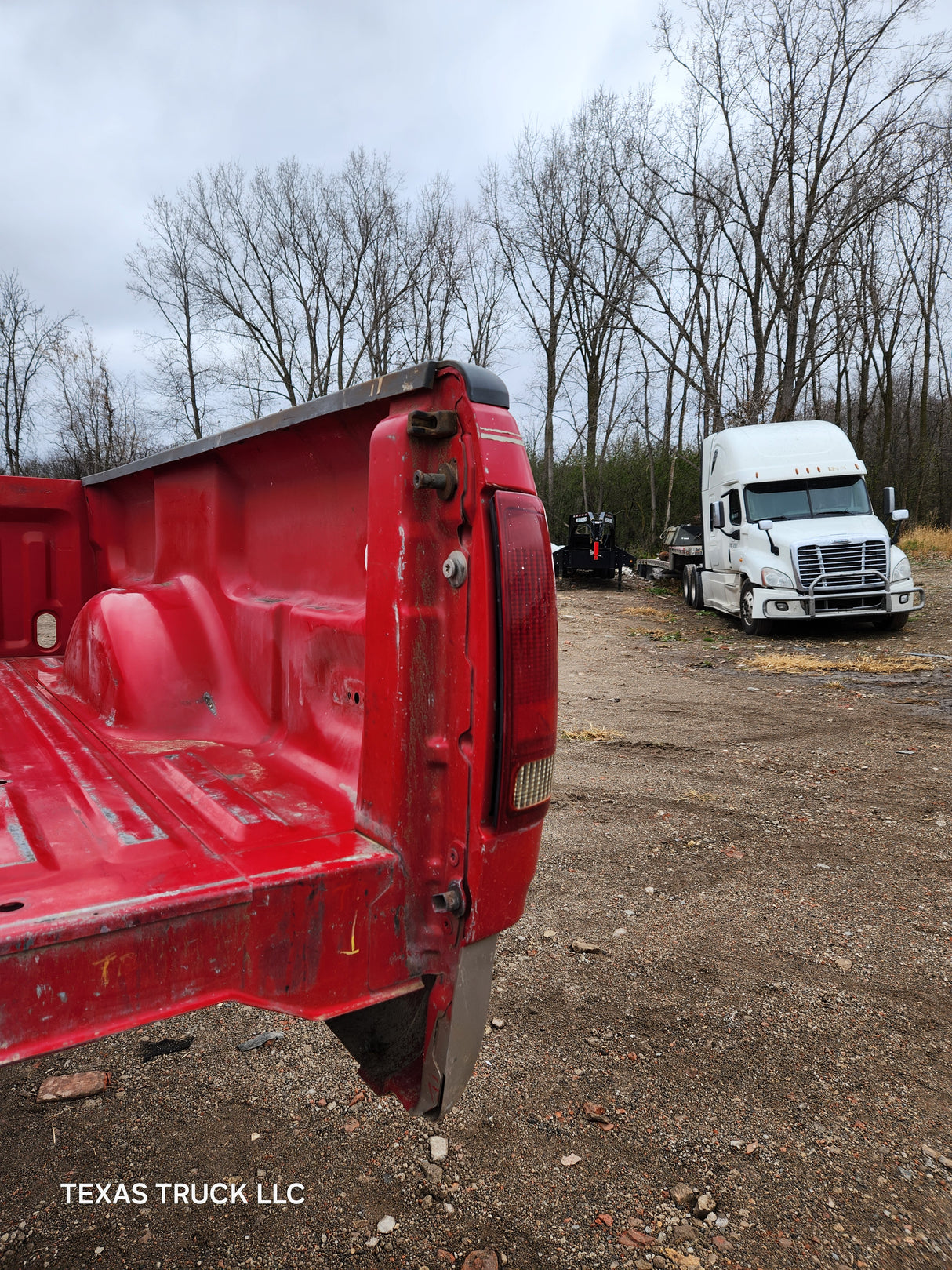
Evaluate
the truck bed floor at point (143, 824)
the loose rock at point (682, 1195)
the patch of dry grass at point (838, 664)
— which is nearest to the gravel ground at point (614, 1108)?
the loose rock at point (682, 1195)

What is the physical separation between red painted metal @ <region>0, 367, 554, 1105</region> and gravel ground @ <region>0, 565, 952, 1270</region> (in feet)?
1.88

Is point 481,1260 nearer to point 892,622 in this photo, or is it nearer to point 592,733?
point 592,733

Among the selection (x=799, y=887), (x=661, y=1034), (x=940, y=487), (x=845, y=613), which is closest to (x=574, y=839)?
(x=799, y=887)

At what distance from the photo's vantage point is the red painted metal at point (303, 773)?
1.26 m

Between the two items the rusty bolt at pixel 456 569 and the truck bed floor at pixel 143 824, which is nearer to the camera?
the truck bed floor at pixel 143 824

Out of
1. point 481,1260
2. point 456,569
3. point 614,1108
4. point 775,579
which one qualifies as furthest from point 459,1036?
point 775,579

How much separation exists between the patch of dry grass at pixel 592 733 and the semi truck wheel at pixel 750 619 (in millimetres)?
6193

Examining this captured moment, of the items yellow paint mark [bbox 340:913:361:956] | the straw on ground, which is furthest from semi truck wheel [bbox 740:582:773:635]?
yellow paint mark [bbox 340:913:361:956]

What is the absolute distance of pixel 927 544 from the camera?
867 inches

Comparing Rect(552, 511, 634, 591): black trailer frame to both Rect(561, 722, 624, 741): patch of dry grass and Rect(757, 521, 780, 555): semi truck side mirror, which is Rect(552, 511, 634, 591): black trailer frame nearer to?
Rect(757, 521, 780, 555): semi truck side mirror

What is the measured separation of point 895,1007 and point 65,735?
274cm

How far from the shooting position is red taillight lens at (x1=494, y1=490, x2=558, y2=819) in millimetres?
1469

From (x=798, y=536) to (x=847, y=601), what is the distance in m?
1.10

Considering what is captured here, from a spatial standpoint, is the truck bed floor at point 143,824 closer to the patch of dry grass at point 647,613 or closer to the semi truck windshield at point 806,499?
the semi truck windshield at point 806,499
